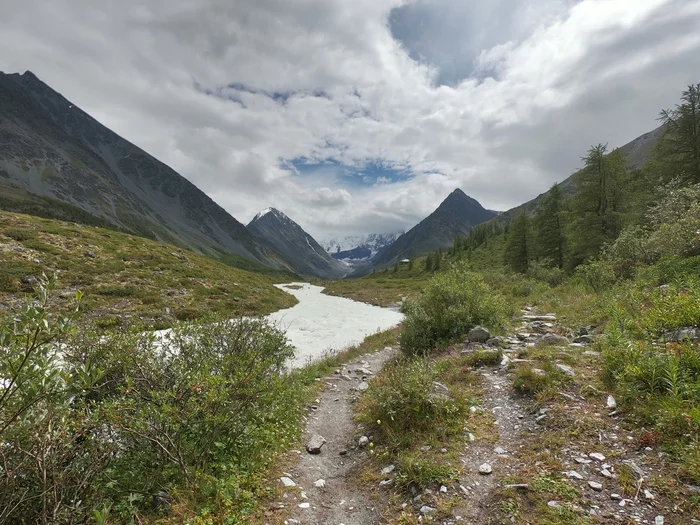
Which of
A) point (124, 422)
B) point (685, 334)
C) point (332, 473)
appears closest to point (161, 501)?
point (124, 422)

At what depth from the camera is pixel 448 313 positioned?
15.6m

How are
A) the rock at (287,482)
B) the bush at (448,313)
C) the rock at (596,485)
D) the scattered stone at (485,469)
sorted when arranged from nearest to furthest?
1. the rock at (596,485)
2. the scattered stone at (485,469)
3. the rock at (287,482)
4. the bush at (448,313)

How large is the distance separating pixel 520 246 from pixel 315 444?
183 ft

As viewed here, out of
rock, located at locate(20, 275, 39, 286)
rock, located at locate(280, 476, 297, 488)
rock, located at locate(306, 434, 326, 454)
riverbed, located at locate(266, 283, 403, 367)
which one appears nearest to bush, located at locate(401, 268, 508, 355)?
riverbed, located at locate(266, 283, 403, 367)

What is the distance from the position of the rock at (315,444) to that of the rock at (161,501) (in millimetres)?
3538

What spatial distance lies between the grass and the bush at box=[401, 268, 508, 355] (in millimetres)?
11284

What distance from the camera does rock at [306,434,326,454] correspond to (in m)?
8.12

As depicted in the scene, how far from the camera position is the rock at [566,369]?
8098mm

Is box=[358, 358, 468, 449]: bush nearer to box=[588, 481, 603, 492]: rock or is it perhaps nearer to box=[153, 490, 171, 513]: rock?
box=[588, 481, 603, 492]: rock

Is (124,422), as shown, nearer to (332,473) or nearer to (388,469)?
(332,473)

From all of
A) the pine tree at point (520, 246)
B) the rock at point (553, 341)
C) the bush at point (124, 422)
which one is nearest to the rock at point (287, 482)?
the bush at point (124, 422)

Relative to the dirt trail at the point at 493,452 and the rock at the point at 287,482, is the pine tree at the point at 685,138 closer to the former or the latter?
the dirt trail at the point at 493,452

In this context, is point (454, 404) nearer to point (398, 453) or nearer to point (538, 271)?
point (398, 453)

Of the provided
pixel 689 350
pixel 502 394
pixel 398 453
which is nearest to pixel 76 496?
pixel 398 453
